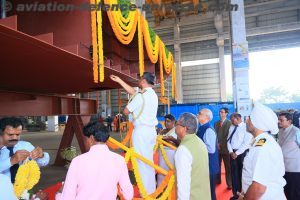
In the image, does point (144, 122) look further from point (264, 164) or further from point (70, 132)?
point (70, 132)

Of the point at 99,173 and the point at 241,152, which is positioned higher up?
the point at 99,173

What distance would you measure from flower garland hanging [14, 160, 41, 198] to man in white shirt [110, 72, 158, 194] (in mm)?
1443

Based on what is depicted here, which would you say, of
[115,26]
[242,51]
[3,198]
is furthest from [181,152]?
[242,51]

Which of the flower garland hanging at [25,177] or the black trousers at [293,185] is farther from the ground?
the flower garland hanging at [25,177]

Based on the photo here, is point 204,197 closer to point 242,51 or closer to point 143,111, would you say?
point 143,111

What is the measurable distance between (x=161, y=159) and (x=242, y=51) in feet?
19.1

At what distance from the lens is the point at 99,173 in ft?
5.36

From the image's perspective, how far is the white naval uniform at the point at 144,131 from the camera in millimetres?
3238

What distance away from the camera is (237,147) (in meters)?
4.18

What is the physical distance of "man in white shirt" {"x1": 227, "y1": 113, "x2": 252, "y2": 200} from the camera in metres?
3.97

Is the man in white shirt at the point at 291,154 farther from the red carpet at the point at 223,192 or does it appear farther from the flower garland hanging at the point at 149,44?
the flower garland hanging at the point at 149,44

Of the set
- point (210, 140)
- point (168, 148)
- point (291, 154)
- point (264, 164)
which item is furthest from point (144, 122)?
point (291, 154)

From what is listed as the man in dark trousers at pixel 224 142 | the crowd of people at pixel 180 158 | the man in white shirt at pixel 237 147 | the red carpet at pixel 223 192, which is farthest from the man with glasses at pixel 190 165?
the man in dark trousers at pixel 224 142

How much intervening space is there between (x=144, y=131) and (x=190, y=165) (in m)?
1.15
